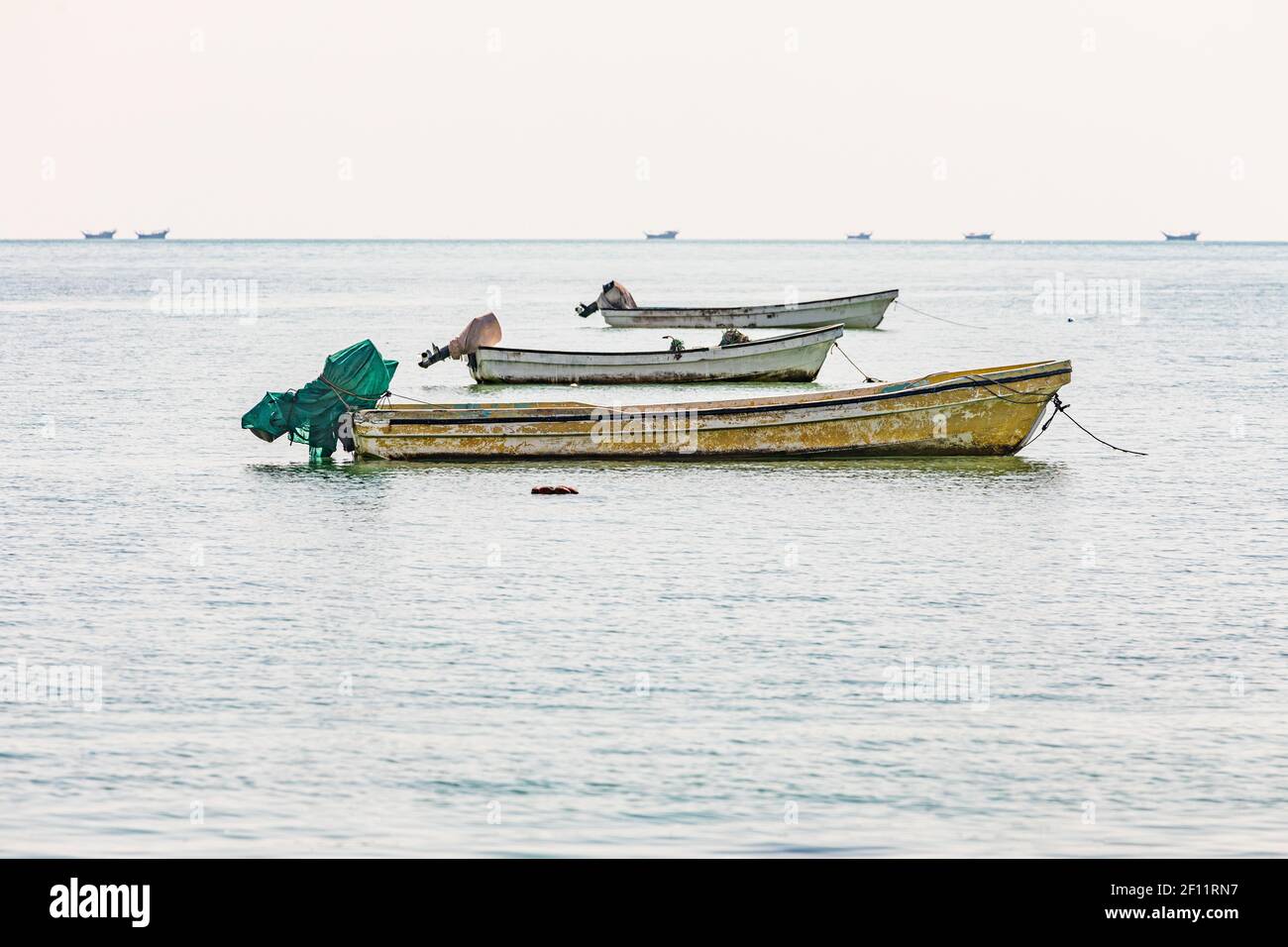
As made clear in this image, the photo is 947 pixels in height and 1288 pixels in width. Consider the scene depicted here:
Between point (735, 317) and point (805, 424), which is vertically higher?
point (735, 317)

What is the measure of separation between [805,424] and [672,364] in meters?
15.7

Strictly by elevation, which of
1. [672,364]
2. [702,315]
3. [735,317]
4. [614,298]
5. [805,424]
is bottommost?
[805,424]

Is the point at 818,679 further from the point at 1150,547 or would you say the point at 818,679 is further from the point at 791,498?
the point at 791,498

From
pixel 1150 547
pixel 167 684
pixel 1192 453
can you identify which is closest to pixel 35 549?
pixel 167 684

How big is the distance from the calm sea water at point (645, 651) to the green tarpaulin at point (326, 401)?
2.13ft

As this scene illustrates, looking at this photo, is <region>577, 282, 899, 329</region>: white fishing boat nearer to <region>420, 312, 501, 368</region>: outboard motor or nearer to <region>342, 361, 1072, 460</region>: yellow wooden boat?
<region>420, 312, 501, 368</region>: outboard motor

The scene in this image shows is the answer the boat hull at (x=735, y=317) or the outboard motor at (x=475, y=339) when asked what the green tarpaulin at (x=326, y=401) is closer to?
the outboard motor at (x=475, y=339)

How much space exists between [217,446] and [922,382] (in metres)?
13.3

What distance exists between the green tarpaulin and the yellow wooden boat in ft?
5.95

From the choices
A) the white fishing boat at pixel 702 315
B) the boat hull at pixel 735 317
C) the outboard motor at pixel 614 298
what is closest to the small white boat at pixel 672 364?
the white fishing boat at pixel 702 315

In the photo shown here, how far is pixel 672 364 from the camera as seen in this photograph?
140 feet

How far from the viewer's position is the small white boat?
42.5m

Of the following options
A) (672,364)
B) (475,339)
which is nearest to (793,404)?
(672,364)

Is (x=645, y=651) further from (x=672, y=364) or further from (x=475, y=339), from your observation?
(x=475, y=339)
